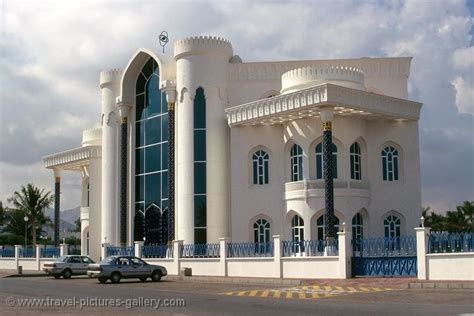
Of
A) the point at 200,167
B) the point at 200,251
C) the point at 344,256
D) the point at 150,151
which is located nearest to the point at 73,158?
the point at 150,151

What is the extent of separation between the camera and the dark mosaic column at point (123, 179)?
3900 centimetres

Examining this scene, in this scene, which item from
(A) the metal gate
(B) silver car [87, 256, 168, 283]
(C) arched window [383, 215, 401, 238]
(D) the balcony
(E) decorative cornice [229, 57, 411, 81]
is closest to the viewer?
(A) the metal gate

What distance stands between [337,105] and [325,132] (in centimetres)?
125

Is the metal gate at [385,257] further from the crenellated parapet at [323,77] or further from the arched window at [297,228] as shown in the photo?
the crenellated parapet at [323,77]

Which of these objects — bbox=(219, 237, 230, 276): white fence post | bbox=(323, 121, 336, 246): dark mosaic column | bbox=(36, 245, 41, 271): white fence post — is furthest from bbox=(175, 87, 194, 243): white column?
bbox=(36, 245, 41, 271): white fence post

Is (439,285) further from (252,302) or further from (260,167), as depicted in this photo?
(260,167)

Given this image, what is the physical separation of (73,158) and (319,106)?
21128 millimetres

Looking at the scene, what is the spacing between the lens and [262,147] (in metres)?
33.8

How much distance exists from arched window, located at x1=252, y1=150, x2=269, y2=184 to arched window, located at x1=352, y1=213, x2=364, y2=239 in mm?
4708

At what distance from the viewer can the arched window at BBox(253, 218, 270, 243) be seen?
109ft

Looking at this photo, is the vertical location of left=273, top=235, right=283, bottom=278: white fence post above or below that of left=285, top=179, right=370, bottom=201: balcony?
below

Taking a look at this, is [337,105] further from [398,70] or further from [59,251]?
[59,251]

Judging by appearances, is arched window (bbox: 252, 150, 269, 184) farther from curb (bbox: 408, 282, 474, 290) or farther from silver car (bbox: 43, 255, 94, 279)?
curb (bbox: 408, 282, 474, 290)

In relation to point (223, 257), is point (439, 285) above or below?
below
